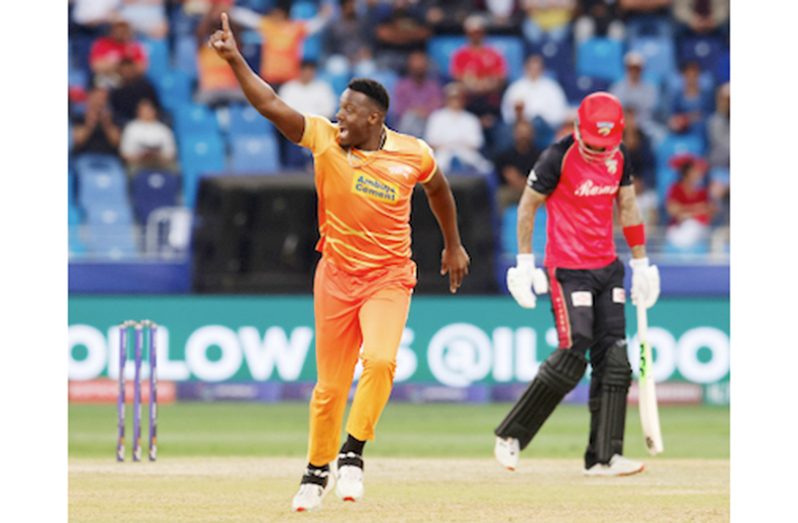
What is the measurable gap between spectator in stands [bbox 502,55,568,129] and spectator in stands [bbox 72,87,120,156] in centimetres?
429

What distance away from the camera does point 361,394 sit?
846 centimetres

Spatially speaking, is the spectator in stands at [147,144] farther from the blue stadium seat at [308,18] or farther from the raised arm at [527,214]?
the raised arm at [527,214]

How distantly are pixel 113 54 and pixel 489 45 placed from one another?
14.3 feet

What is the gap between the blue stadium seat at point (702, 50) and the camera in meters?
20.6

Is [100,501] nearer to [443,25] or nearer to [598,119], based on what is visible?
[598,119]

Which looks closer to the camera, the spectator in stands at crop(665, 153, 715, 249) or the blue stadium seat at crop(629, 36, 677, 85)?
the spectator in stands at crop(665, 153, 715, 249)

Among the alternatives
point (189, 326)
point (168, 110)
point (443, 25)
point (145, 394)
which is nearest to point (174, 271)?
point (189, 326)

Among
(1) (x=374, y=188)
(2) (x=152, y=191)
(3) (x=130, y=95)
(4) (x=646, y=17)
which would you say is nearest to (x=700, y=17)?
(4) (x=646, y=17)

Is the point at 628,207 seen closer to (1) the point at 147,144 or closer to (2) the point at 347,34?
(1) the point at 147,144

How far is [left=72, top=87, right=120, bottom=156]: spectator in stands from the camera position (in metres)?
18.5

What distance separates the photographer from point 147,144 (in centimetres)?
1839

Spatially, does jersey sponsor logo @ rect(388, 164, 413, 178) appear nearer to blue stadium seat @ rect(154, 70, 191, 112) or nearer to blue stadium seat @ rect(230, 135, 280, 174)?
blue stadium seat @ rect(230, 135, 280, 174)

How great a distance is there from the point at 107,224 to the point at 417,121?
11.9ft

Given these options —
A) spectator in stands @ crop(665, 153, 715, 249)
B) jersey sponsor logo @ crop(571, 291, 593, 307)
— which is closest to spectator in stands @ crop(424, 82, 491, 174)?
spectator in stands @ crop(665, 153, 715, 249)
